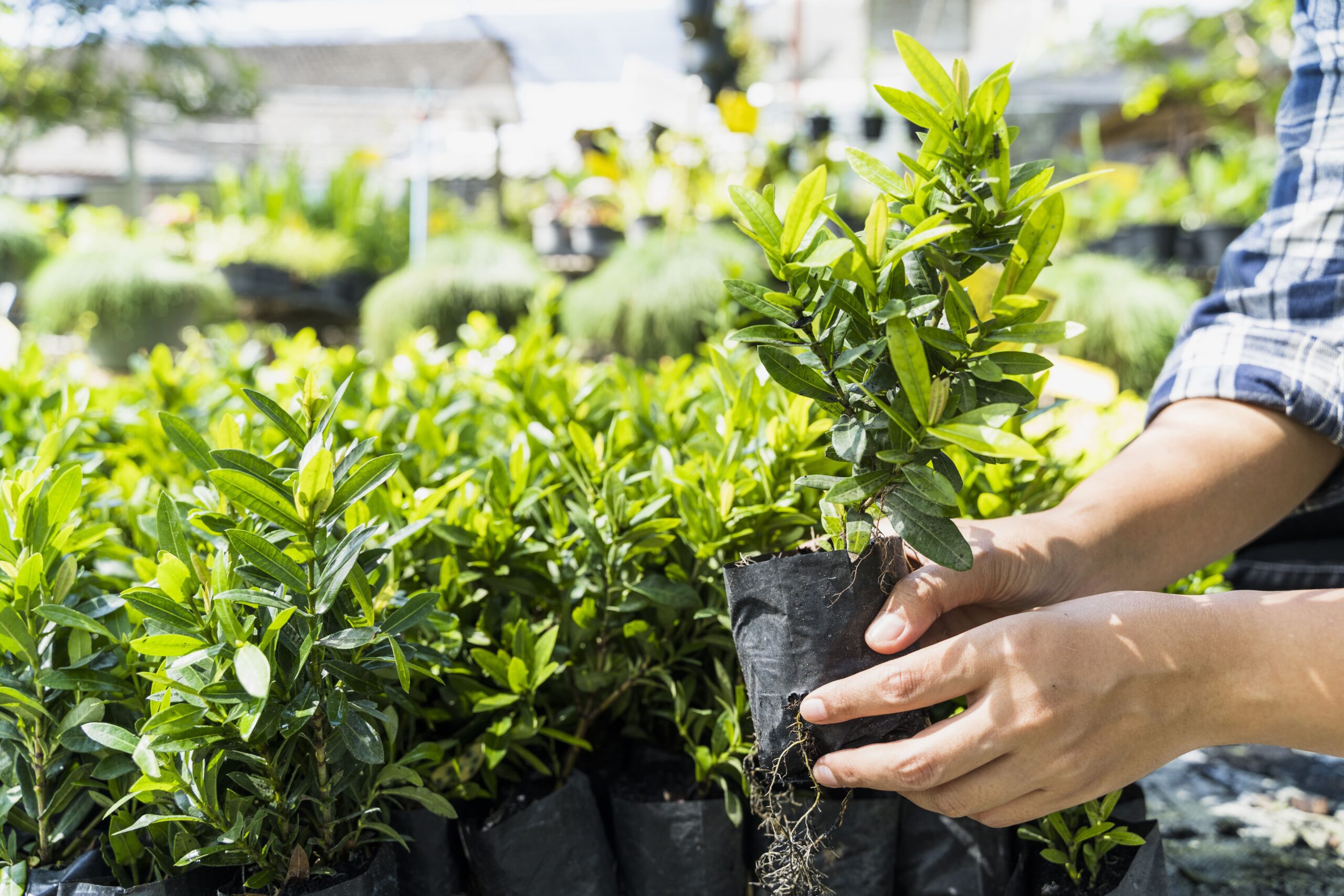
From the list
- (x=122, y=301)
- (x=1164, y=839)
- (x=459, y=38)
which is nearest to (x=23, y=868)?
(x=1164, y=839)

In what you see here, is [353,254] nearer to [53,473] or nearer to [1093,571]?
[53,473]

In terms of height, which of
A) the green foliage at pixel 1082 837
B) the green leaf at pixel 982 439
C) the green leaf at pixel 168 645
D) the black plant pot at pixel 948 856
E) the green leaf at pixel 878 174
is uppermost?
the green leaf at pixel 878 174

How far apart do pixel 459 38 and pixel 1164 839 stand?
994 centimetres

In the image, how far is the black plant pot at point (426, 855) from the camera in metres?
0.89

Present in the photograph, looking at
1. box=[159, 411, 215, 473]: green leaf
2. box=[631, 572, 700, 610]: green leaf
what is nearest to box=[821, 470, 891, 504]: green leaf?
box=[631, 572, 700, 610]: green leaf

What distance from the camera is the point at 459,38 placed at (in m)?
9.38

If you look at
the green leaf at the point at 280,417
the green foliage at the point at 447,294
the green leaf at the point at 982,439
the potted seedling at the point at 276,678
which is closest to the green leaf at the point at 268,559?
the potted seedling at the point at 276,678

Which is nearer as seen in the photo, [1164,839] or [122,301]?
[1164,839]

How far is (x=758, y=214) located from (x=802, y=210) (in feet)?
0.12

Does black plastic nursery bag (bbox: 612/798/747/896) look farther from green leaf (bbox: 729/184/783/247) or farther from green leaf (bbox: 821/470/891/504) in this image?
green leaf (bbox: 729/184/783/247)

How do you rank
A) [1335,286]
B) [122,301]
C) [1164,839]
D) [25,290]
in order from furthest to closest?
[25,290] < [122,301] < [1164,839] < [1335,286]

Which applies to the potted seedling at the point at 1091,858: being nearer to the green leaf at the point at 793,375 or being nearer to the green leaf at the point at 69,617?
the green leaf at the point at 793,375

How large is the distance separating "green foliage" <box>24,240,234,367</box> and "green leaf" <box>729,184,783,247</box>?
5.14m

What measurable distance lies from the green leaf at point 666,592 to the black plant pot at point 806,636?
0.12 m
